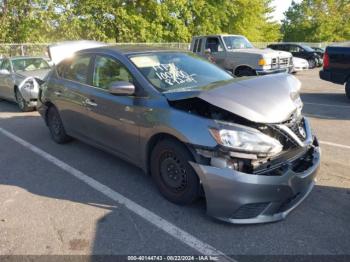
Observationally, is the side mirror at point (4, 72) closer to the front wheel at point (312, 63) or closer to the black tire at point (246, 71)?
the black tire at point (246, 71)

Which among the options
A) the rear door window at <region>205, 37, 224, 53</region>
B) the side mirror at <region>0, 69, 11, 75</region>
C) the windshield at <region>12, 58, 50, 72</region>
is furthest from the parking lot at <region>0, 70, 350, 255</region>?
the rear door window at <region>205, 37, 224, 53</region>

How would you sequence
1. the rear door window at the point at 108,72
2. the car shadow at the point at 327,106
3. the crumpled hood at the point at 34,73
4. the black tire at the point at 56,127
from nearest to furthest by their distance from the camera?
1. the rear door window at the point at 108,72
2. the black tire at the point at 56,127
3. the car shadow at the point at 327,106
4. the crumpled hood at the point at 34,73

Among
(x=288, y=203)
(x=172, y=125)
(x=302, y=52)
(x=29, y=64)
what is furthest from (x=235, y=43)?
(x=302, y=52)

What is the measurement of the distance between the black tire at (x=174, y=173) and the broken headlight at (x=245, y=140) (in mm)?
398

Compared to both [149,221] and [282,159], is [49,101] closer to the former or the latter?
[149,221]

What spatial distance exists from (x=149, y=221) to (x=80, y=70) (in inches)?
106

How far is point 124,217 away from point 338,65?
27.4ft

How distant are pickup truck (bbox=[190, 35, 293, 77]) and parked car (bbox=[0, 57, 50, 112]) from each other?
5.62m

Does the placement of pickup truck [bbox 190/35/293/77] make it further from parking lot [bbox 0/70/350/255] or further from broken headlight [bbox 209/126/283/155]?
broken headlight [bbox 209/126/283/155]

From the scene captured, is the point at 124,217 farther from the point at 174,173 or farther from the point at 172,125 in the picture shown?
the point at 172,125

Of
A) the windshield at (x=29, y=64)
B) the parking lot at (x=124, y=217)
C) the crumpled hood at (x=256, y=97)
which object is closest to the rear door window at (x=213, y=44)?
the windshield at (x=29, y=64)

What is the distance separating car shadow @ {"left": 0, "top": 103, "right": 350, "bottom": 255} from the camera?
9.87 ft

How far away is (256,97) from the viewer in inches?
133

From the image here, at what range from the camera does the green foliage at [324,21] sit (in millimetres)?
51188
